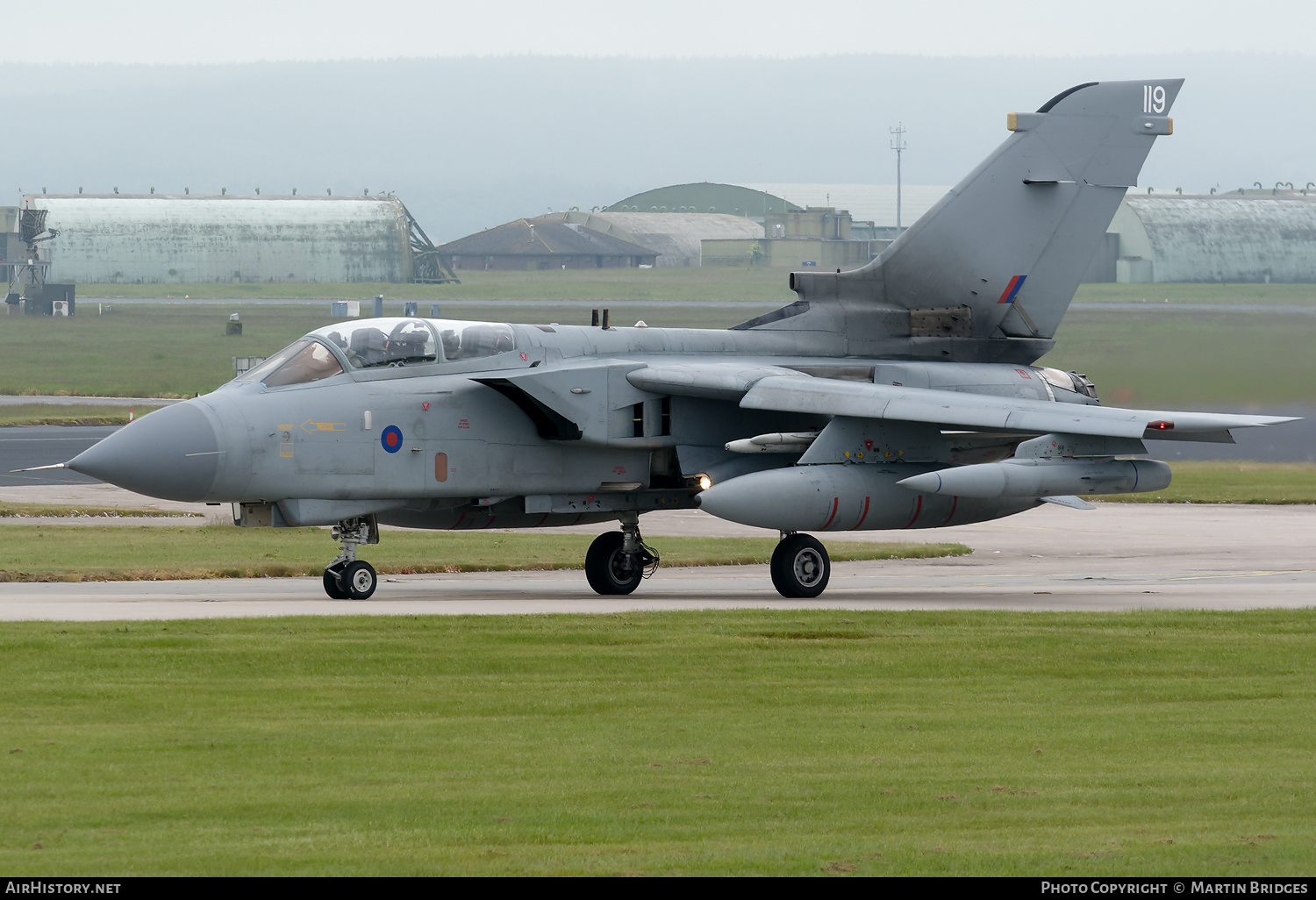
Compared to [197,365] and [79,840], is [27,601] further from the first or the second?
[197,365]

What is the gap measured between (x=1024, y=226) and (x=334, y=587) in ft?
33.4

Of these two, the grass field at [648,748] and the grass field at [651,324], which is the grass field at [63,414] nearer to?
the grass field at [651,324]

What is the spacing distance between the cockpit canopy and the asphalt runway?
2506mm

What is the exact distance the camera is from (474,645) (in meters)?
14.3

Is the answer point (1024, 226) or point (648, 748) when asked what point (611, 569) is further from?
point (648, 748)

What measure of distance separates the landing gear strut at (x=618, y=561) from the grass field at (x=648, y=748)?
4837 millimetres

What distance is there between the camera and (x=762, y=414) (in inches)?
825

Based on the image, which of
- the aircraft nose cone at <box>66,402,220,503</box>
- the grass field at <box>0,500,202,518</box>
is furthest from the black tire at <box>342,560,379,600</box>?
the grass field at <box>0,500,202,518</box>

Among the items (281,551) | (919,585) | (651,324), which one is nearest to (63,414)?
(281,551)

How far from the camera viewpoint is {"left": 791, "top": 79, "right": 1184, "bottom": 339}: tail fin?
22.3 m

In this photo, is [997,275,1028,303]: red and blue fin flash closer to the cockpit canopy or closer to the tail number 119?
the tail number 119

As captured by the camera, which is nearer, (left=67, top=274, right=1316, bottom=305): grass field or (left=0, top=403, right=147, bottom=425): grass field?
(left=0, top=403, right=147, bottom=425): grass field

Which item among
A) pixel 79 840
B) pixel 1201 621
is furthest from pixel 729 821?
pixel 1201 621

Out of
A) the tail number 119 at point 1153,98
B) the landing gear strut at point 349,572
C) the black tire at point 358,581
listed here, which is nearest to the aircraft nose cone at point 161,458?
the landing gear strut at point 349,572
